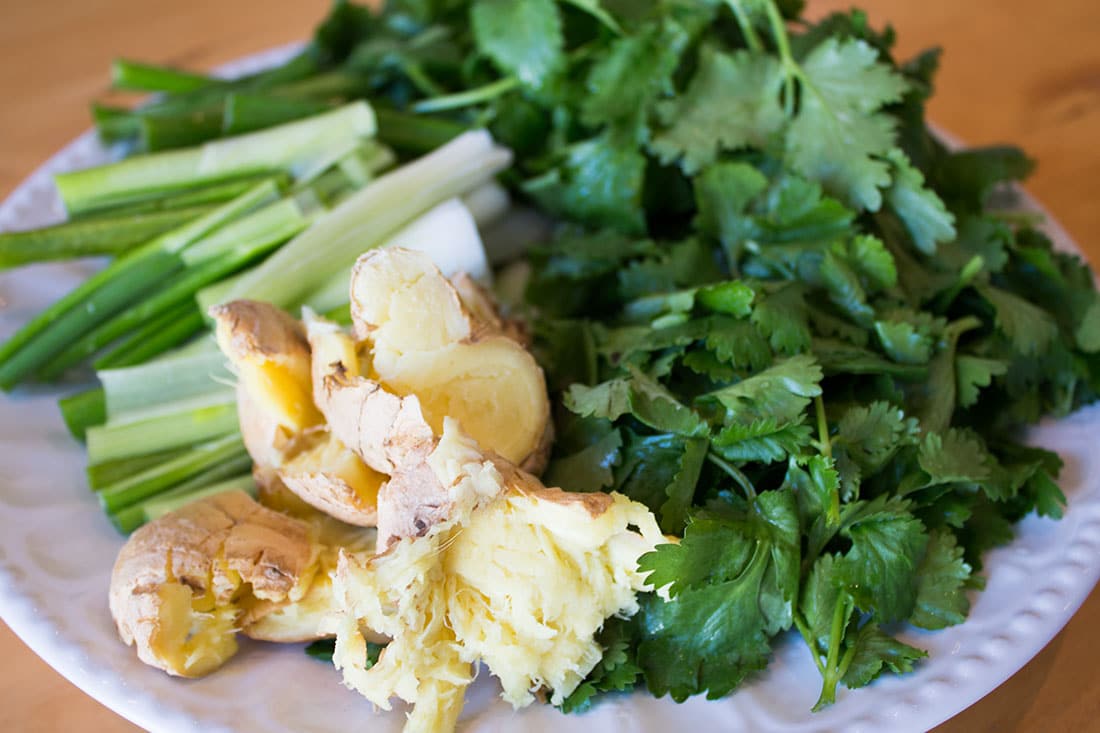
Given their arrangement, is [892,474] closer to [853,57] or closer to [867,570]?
[867,570]

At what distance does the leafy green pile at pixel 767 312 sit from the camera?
1246 mm

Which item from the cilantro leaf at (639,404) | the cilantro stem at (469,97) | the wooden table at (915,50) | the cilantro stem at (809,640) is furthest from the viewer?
the wooden table at (915,50)

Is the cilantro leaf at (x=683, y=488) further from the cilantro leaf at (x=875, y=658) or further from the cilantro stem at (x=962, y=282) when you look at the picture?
the cilantro stem at (x=962, y=282)

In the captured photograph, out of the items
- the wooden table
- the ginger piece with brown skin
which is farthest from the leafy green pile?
the wooden table

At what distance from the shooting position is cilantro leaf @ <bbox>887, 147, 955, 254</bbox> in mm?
1637

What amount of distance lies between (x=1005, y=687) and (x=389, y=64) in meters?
1.71

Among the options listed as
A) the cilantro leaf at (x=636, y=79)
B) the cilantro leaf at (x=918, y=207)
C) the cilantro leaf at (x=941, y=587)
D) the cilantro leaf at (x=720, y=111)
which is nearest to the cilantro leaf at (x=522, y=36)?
the cilantro leaf at (x=636, y=79)

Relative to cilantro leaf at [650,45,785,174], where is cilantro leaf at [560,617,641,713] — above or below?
below

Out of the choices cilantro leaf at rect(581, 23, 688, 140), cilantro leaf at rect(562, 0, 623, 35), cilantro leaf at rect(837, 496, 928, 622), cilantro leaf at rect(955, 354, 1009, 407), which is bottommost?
cilantro leaf at rect(837, 496, 928, 622)

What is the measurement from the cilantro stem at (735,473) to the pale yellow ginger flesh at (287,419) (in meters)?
0.46

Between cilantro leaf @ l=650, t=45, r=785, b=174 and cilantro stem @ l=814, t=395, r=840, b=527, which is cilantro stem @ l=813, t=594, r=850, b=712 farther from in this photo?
cilantro leaf @ l=650, t=45, r=785, b=174

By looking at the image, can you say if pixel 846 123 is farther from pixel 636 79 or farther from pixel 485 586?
pixel 485 586

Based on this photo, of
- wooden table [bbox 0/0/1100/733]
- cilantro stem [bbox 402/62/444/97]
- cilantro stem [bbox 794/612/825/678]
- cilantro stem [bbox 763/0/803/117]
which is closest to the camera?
cilantro stem [bbox 794/612/825/678]

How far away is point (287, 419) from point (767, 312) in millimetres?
720
